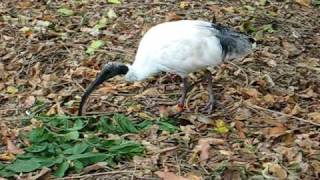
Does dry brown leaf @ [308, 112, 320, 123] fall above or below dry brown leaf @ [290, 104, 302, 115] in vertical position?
below

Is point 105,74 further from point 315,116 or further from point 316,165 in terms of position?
point 316,165

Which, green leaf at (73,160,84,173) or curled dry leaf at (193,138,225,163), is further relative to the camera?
curled dry leaf at (193,138,225,163)

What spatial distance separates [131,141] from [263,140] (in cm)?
93

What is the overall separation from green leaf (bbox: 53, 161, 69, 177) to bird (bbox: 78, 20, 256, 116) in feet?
2.86

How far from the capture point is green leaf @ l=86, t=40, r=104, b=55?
6152 mm

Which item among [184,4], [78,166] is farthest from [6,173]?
[184,4]

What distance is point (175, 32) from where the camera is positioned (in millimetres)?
4945

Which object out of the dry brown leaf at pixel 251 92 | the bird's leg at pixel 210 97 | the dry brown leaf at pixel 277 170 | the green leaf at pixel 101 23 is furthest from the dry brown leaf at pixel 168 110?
Result: the green leaf at pixel 101 23

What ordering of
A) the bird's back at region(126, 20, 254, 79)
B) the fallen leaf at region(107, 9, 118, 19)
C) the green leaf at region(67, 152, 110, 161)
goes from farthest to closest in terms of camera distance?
the fallen leaf at region(107, 9, 118, 19), the bird's back at region(126, 20, 254, 79), the green leaf at region(67, 152, 110, 161)

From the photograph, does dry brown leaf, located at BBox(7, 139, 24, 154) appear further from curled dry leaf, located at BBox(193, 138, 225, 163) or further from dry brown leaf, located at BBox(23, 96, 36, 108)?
curled dry leaf, located at BBox(193, 138, 225, 163)

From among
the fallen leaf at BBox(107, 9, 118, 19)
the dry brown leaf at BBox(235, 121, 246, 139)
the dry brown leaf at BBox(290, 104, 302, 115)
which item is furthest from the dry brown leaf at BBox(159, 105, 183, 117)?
the fallen leaf at BBox(107, 9, 118, 19)

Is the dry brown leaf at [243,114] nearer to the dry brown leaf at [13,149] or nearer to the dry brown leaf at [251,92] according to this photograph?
the dry brown leaf at [251,92]

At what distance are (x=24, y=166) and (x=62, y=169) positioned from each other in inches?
9.7

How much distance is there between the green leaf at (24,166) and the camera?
13.6 feet
